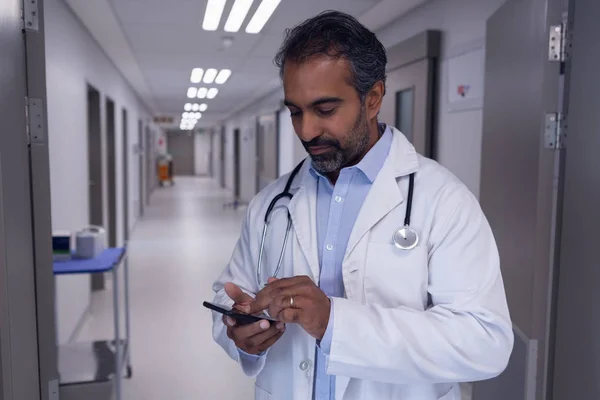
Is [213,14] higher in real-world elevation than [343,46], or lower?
higher

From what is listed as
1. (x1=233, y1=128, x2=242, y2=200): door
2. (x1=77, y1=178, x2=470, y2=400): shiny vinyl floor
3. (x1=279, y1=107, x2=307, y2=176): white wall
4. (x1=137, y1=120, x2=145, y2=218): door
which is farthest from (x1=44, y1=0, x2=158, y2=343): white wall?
(x1=233, y1=128, x2=242, y2=200): door

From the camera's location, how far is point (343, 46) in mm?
1078

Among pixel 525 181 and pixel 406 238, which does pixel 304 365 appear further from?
pixel 525 181

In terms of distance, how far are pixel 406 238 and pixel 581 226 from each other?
870mm

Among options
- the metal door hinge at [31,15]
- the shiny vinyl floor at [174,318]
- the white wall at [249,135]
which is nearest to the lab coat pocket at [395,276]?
the metal door hinge at [31,15]

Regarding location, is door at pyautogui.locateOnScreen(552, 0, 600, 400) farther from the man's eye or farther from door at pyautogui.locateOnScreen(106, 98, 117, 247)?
door at pyautogui.locateOnScreen(106, 98, 117, 247)

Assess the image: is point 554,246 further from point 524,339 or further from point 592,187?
point 524,339

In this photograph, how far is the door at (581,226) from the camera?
1548 millimetres

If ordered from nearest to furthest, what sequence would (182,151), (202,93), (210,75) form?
(210,75)
(202,93)
(182,151)

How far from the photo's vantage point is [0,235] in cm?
118

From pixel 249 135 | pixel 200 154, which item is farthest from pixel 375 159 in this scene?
pixel 200 154

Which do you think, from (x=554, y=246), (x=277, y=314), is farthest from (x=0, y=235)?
(x=554, y=246)

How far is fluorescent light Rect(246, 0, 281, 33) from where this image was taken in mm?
3457

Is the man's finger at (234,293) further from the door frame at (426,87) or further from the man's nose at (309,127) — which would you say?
the door frame at (426,87)
